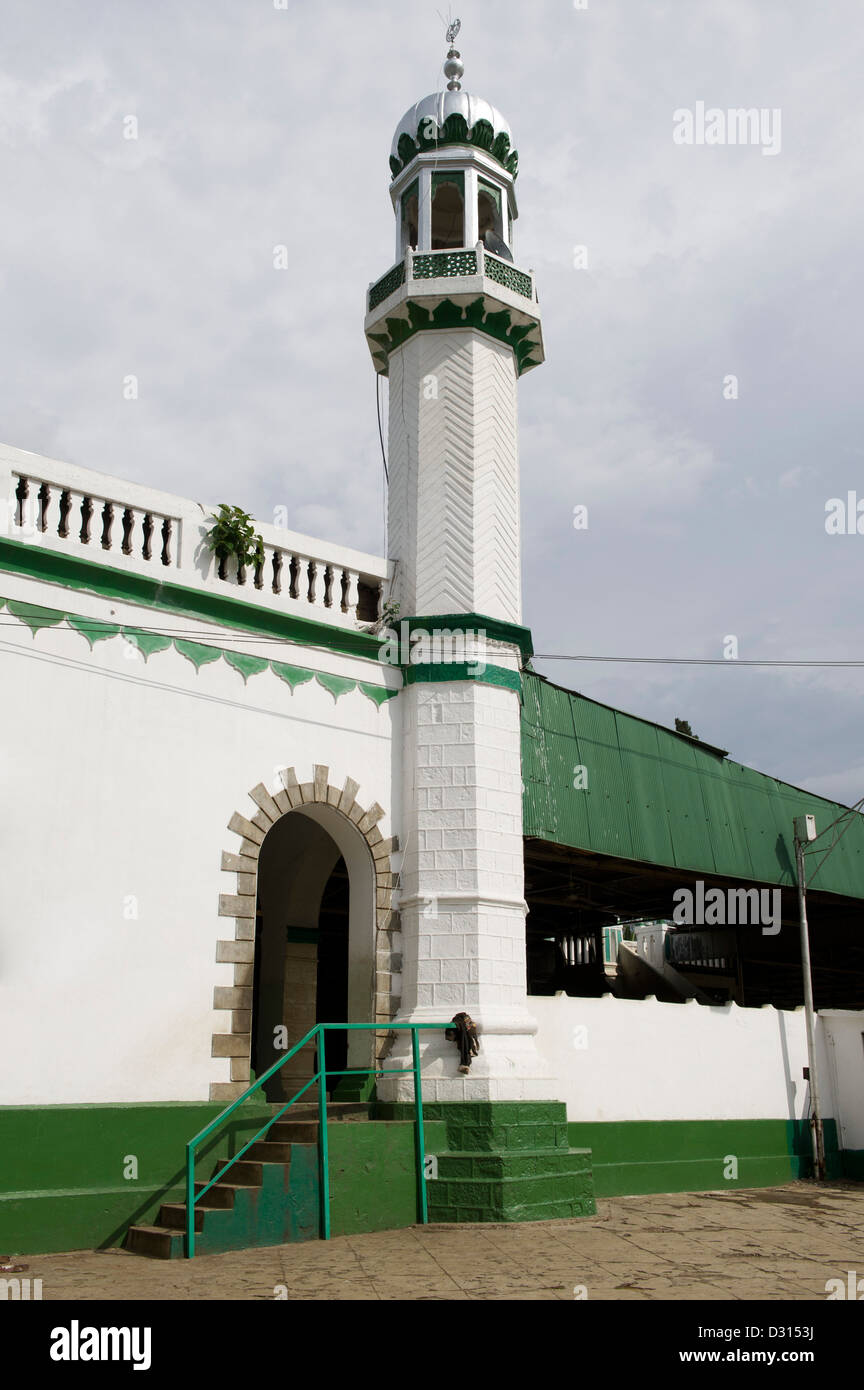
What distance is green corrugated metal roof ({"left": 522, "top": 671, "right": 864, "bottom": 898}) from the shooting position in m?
16.0

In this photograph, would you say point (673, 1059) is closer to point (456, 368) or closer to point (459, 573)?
point (459, 573)

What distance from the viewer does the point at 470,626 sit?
13.6 meters

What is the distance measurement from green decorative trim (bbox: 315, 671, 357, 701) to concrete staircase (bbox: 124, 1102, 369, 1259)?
4.70 meters

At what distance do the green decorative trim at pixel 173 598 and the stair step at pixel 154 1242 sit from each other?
19.3 feet

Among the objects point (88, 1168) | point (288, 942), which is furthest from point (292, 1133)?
point (288, 942)

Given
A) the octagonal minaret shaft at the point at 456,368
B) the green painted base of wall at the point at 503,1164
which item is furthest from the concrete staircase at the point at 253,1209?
the octagonal minaret shaft at the point at 456,368

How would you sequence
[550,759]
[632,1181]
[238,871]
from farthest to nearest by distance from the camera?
[550,759] → [632,1181] → [238,871]

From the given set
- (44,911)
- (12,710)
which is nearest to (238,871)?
(44,911)

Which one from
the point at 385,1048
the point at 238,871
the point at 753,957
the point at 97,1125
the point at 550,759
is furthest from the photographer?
the point at 753,957

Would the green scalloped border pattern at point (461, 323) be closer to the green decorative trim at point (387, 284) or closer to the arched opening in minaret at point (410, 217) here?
the green decorative trim at point (387, 284)

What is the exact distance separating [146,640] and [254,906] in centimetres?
292

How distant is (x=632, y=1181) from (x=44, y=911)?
8.01 m

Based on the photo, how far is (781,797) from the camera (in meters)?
21.2

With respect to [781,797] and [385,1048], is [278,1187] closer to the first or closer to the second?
[385,1048]
